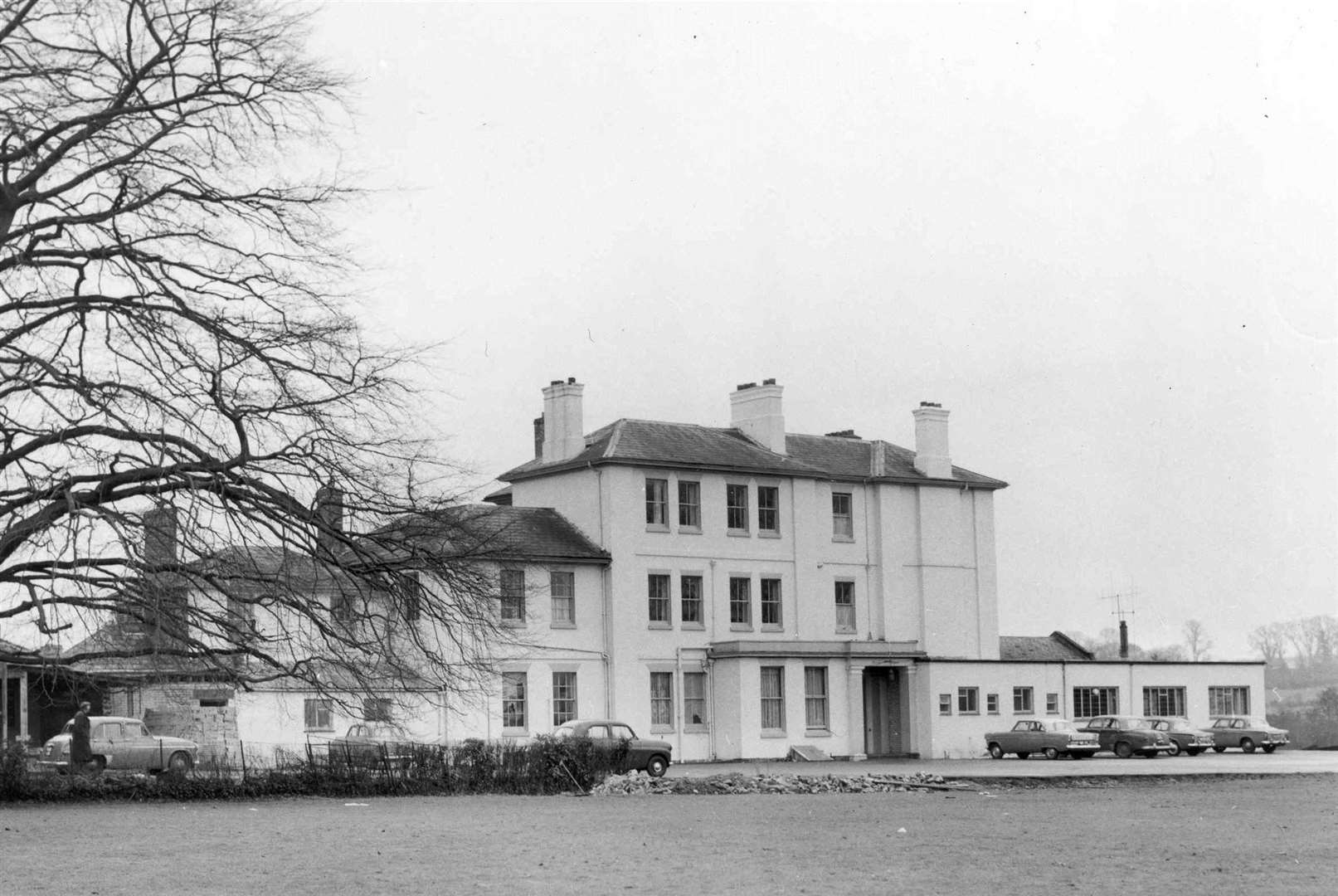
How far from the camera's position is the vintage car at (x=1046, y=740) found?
61375mm

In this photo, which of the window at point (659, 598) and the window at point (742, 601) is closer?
the window at point (659, 598)

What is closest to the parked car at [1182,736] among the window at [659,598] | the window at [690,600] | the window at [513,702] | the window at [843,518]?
the window at [843,518]

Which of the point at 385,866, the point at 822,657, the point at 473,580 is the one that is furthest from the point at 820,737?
the point at 385,866

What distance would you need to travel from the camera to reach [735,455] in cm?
6456

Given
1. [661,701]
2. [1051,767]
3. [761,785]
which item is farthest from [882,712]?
[761,785]

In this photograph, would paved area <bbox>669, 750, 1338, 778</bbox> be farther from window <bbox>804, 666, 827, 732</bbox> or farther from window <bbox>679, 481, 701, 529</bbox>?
window <bbox>679, 481, 701, 529</bbox>

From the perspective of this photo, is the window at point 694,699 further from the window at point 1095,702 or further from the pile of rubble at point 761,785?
the pile of rubble at point 761,785

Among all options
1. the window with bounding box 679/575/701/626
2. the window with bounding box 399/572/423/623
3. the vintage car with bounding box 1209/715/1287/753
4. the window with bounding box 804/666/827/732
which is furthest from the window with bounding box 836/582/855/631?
the window with bounding box 399/572/423/623

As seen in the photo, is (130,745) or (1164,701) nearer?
(130,745)

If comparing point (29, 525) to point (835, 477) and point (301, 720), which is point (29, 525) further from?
point (835, 477)

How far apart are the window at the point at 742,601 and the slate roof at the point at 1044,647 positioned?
1822 centimetres

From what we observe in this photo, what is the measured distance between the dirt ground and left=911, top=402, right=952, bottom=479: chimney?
3448 cm

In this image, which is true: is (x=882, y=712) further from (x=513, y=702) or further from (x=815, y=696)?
(x=513, y=702)

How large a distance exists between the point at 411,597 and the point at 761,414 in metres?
36.3
